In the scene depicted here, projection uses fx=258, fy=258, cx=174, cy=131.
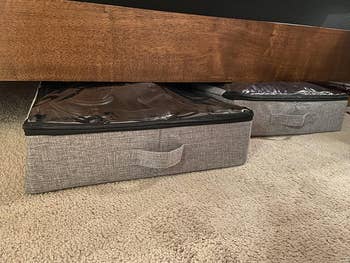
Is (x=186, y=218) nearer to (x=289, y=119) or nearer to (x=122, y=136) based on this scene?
(x=122, y=136)

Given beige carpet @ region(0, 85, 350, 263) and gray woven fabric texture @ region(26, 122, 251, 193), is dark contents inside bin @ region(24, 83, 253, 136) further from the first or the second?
beige carpet @ region(0, 85, 350, 263)

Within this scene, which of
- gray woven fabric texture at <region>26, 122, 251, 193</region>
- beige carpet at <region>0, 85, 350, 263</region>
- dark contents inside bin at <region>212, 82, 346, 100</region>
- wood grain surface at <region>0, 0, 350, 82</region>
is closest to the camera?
beige carpet at <region>0, 85, 350, 263</region>

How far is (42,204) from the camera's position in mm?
519

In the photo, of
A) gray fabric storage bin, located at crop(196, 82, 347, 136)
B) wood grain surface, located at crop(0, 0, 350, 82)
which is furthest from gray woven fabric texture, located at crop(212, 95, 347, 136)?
wood grain surface, located at crop(0, 0, 350, 82)

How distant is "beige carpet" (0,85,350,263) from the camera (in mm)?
427

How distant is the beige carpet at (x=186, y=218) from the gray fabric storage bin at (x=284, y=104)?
0.75 ft

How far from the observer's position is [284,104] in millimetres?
915

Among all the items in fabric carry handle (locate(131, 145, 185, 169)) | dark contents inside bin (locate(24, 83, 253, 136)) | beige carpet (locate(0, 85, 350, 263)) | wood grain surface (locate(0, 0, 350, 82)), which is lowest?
beige carpet (locate(0, 85, 350, 263))

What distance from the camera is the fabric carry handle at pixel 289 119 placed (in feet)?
3.02

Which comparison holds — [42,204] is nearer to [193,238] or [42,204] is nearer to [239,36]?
[193,238]

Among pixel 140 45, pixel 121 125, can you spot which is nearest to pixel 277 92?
pixel 140 45

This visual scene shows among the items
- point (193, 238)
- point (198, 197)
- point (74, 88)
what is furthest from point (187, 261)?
point (74, 88)

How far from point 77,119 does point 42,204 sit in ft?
0.61

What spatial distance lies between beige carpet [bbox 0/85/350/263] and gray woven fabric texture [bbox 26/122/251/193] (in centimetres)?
3
